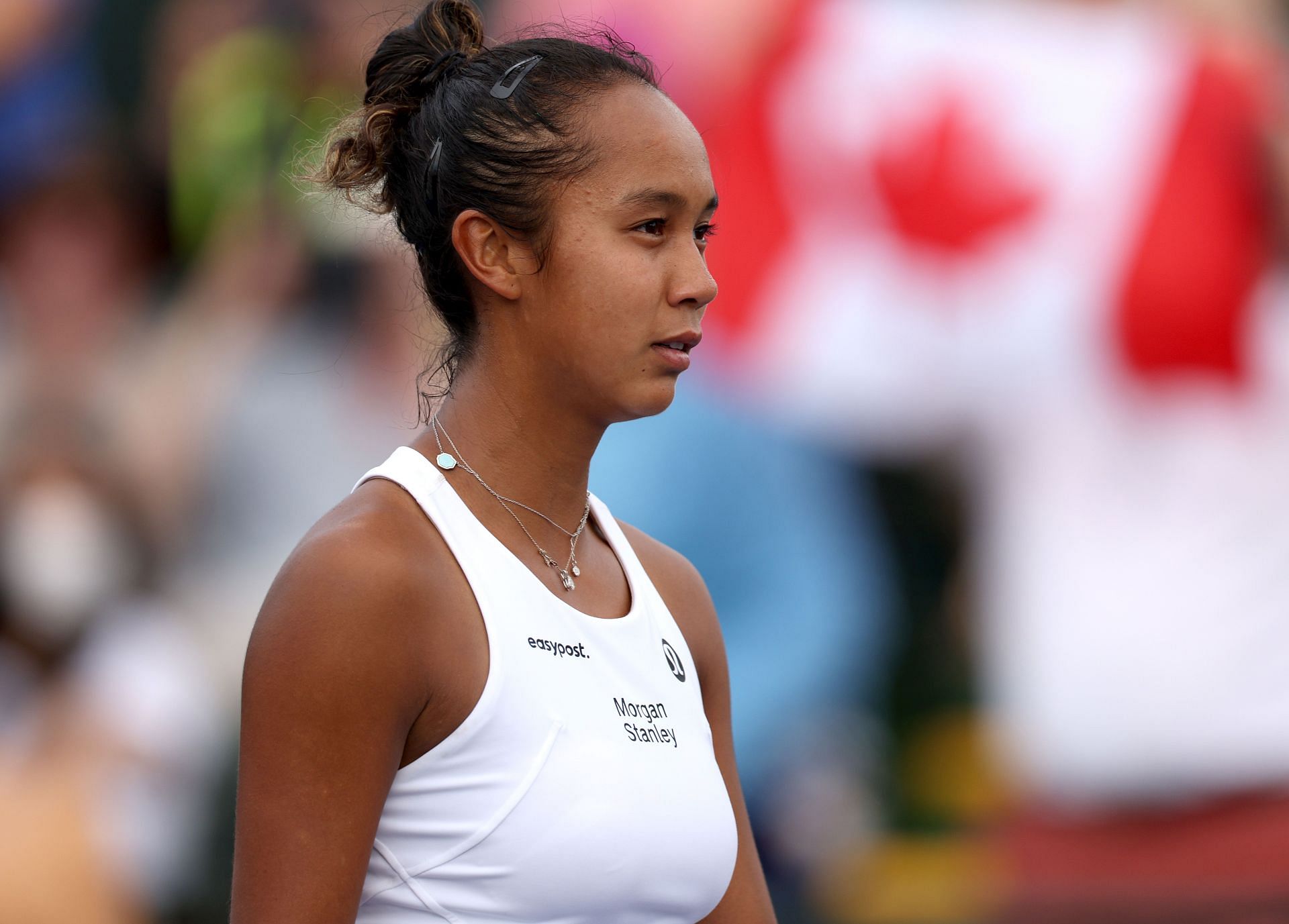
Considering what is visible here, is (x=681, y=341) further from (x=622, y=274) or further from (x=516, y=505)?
(x=516, y=505)

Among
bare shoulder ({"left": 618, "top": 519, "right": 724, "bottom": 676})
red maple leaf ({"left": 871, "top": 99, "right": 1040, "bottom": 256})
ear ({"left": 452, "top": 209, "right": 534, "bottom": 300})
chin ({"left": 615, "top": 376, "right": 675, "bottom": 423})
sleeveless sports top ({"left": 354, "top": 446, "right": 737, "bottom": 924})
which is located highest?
red maple leaf ({"left": 871, "top": 99, "right": 1040, "bottom": 256})

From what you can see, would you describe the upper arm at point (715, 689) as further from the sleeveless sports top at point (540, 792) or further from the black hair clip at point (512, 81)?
the black hair clip at point (512, 81)

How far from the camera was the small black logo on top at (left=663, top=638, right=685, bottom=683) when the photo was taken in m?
1.84

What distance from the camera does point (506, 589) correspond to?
1.65 meters

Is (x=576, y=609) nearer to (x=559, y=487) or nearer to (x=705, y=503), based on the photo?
(x=559, y=487)

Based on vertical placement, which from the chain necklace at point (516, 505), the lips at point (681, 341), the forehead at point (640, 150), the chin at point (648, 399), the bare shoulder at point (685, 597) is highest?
the forehead at point (640, 150)

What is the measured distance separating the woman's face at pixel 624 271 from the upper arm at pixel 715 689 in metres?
0.33

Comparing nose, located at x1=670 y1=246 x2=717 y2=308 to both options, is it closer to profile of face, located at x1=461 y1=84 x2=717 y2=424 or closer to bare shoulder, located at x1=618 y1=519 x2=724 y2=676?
profile of face, located at x1=461 y1=84 x2=717 y2=424

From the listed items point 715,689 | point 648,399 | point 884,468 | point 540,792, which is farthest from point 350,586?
point 884,468

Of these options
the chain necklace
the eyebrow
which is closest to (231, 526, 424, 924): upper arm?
the chain necklace

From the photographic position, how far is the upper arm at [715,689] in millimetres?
1966

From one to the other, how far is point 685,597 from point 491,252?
1.76ft

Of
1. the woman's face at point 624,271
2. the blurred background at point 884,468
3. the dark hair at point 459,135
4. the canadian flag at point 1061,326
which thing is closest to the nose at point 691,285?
the woman's face at point 624,271

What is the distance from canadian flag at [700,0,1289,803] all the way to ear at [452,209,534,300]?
316 centimetres
